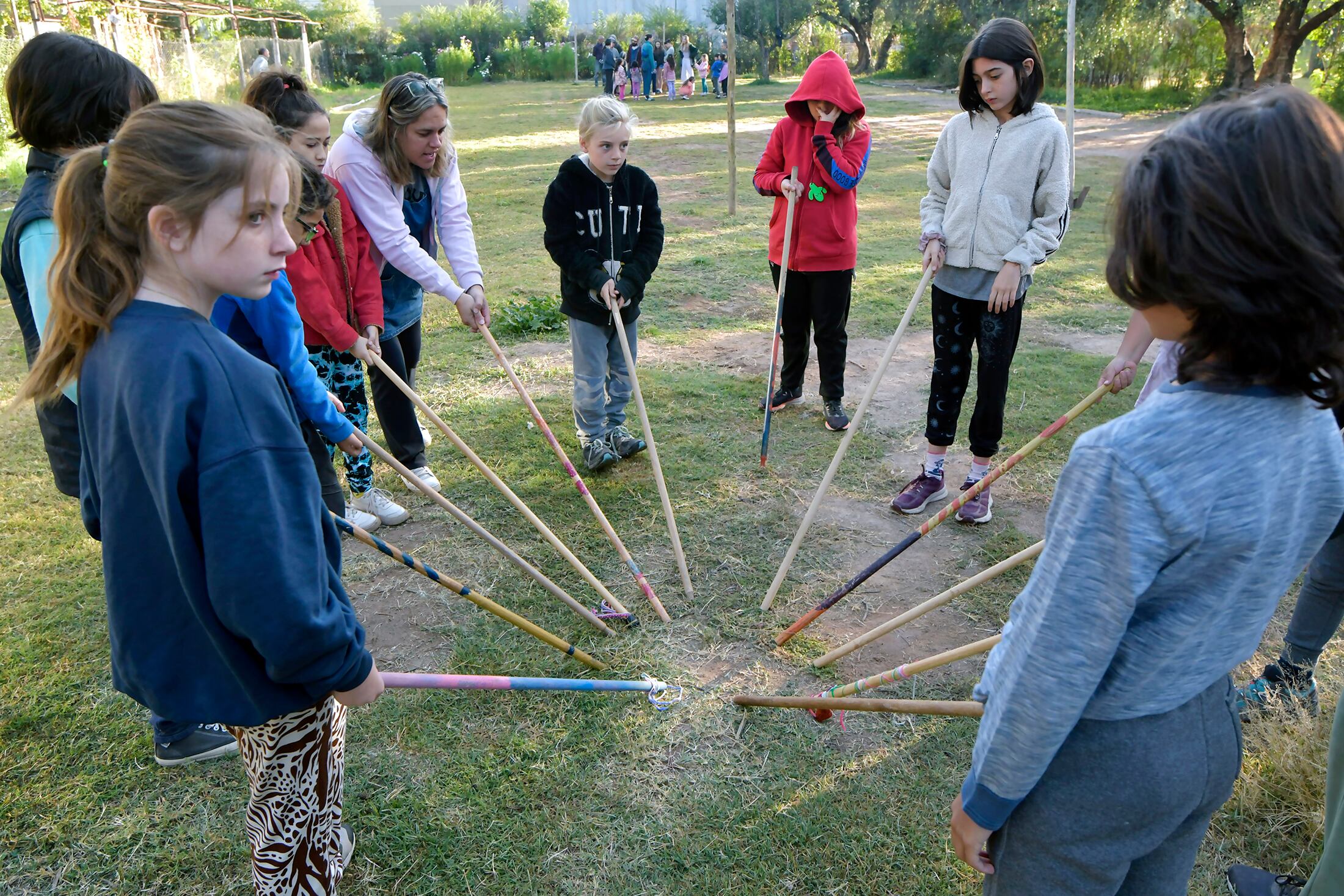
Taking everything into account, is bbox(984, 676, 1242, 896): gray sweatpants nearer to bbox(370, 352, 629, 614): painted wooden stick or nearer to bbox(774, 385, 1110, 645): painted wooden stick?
bbox(774, 385, 1110, 645): painted wooden stick

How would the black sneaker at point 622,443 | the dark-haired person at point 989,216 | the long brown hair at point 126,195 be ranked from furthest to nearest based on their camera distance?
1. the black sneaker at point 622,443
2. the dark-haired person at point 989,216
3. the long brown hair at point 126,195

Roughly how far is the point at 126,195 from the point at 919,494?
11.4 ft

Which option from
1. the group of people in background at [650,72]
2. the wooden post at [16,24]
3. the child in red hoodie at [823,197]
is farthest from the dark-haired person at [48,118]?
the group of people in background at [650,72]

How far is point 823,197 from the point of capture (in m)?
4.61

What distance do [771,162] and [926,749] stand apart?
3.21 m

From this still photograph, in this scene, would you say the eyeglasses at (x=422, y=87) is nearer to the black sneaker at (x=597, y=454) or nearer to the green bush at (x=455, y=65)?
the black sneaker at (x=597, y=454)

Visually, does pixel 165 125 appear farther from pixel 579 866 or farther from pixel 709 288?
pixel 709 288

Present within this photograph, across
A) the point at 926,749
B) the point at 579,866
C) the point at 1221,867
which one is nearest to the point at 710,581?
the point at 926,749

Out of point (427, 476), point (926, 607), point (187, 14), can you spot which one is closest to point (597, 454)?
point (427, 476)

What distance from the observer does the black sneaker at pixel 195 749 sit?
2752 millimetres

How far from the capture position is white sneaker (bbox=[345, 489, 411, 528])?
4137 millimetres

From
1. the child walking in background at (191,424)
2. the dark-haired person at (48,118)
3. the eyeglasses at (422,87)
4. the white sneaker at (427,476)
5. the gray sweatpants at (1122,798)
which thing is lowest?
the white sneaker at (427,476)

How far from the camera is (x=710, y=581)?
3.69 metres

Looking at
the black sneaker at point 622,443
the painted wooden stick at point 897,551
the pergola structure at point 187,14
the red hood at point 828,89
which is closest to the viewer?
the painted wooden stick at point 897,551
